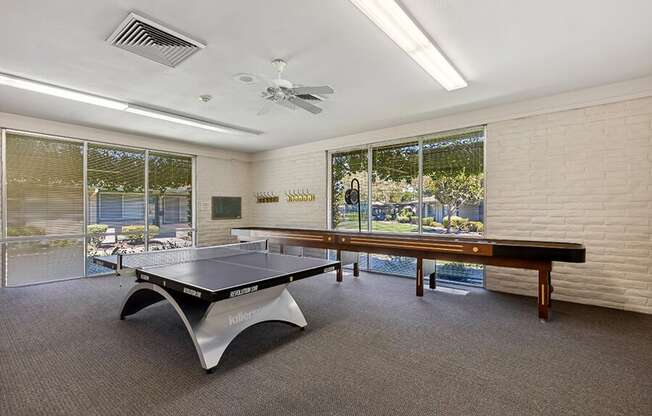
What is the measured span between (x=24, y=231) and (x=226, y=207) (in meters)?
3.82

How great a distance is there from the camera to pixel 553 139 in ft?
14.5

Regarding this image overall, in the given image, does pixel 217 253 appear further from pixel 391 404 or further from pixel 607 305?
pixel 607 305

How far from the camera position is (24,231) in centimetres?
531

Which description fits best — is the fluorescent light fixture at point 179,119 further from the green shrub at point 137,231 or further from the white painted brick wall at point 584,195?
the white painted brick wall at point 584,195

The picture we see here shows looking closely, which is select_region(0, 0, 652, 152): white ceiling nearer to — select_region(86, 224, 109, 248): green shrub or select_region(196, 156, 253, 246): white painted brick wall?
select_region(86, 224, 109, 248): green shrub

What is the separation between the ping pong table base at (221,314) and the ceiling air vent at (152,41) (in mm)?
2246

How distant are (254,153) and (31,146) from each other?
14.7 feet

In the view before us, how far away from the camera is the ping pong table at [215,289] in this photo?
8.28ft

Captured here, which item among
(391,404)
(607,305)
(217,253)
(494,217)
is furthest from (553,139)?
(217,253)

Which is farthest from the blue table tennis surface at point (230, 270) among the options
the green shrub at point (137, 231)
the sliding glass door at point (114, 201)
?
the green shrub at point (137, 231)

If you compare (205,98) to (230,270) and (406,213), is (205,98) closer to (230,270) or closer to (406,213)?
(230,270)

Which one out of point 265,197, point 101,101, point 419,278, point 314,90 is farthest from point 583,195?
point 101,101

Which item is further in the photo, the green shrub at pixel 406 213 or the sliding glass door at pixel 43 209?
the green shrub at pixel 406 213

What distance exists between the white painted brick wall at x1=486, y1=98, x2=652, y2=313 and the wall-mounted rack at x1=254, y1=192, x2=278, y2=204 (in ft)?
16.4
